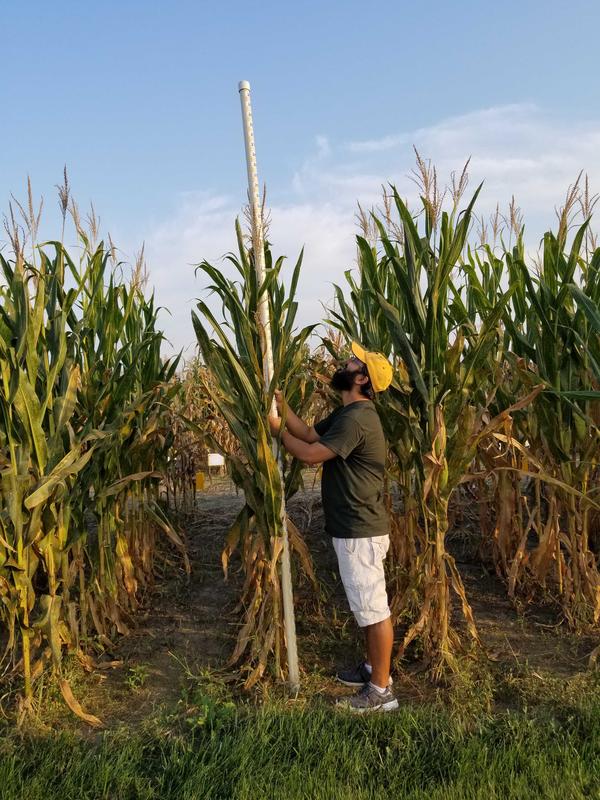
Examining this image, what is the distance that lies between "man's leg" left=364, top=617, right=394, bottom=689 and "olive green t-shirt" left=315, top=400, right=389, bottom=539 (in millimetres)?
505

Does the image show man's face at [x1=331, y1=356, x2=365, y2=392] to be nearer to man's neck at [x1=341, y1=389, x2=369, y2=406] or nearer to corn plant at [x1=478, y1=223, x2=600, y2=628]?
Answer: man's neck at [x1=341, y1=389, x2=369, y2=406]

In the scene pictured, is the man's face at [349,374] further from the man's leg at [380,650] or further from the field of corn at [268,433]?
the man's leg at [380,650]

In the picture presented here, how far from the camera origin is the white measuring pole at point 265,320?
3.62m

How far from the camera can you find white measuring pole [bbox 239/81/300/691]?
362 cm

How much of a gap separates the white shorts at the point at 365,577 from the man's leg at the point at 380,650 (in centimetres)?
4

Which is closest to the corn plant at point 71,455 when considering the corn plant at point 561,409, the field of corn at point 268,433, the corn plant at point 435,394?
the field of corn at point 268,433

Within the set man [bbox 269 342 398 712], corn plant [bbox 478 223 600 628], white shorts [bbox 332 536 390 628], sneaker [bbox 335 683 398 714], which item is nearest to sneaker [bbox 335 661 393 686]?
man [bbox 269 342 398 712]

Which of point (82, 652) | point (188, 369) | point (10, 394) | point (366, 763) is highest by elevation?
point (188, 369)

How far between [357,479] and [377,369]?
0.62 meters

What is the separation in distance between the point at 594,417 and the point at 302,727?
2779mm

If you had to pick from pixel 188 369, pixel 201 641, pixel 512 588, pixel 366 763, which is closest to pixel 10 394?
pixel 201 641

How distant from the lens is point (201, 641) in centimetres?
443

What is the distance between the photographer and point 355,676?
3.92 m

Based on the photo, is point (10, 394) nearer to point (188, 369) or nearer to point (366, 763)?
point (366, 763)
